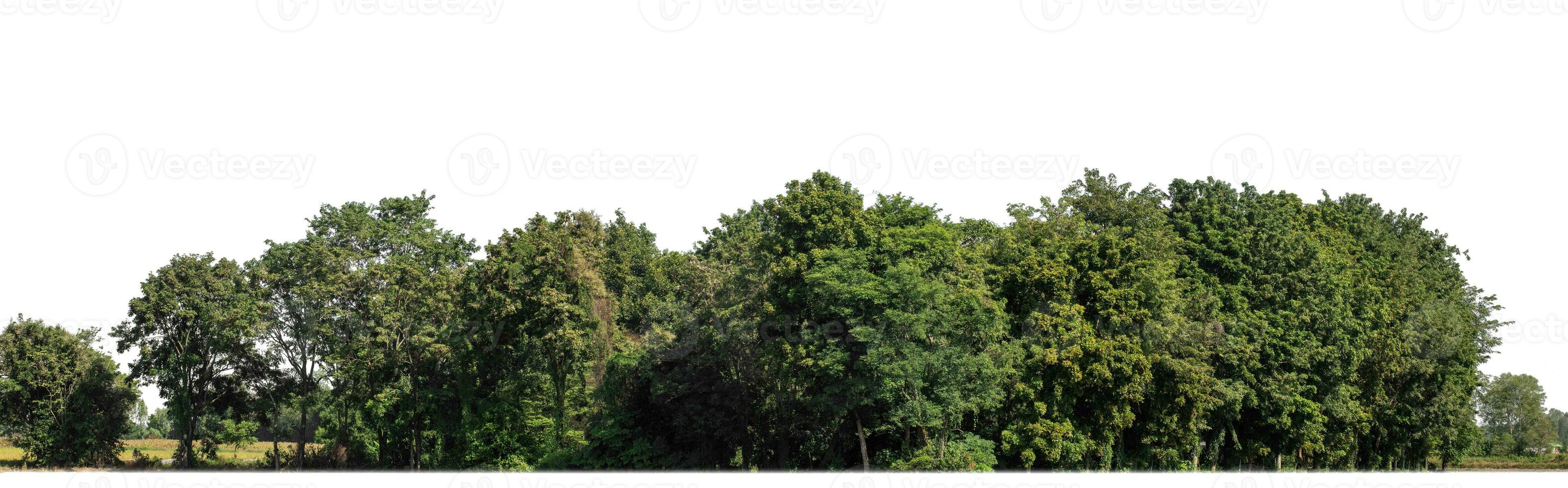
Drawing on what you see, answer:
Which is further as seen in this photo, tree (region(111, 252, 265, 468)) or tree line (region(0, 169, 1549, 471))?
tree (region(111, 252, 265, 468))

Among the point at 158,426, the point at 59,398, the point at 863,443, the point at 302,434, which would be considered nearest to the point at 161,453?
the point at 59,398

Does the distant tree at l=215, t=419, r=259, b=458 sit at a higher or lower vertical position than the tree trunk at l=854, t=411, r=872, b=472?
lower

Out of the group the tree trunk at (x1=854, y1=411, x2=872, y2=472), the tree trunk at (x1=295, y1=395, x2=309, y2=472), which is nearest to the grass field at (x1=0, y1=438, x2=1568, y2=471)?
the tree trunk at (x1=295, y1=395, x2=309, y2=472)

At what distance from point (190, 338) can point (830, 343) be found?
126ft

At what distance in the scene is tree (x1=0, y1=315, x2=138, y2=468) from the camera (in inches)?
2356

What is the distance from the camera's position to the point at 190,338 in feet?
197

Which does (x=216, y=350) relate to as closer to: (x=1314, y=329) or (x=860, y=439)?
(x=860, y=439)

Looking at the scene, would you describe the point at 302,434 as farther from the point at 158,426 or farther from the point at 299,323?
the point at 158,426

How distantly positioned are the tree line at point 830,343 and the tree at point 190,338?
0.53ft

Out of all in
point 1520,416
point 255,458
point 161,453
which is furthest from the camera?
point 1520,416

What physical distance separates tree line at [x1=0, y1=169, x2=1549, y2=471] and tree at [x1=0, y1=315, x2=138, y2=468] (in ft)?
0.68

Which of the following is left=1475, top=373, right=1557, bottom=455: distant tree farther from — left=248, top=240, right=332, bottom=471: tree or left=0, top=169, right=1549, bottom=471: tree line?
left=248, top=240, right=332, bottom=471: tree

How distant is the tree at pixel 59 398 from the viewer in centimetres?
5984

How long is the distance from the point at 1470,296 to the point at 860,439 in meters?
52.1
